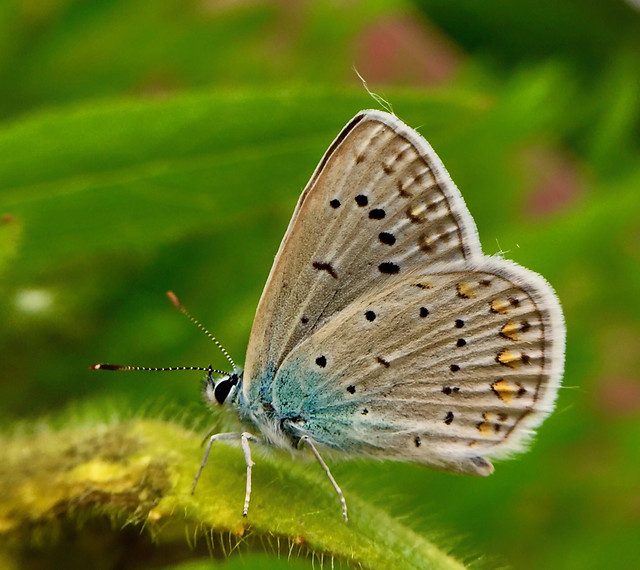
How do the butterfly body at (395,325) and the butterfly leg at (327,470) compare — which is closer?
the butterfly leg at (327,470)

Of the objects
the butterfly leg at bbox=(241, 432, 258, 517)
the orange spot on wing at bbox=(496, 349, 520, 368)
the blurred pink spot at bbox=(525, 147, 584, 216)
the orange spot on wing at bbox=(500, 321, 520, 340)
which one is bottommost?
the orange spot on wing at bbox=(496, 349, 520, 368)

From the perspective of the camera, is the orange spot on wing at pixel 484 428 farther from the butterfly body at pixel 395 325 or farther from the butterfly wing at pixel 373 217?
the butterfly wing at pixel 373 217

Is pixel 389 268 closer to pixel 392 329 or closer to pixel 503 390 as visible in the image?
pixel 392 329

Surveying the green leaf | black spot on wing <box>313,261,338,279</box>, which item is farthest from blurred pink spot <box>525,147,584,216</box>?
the green leaf

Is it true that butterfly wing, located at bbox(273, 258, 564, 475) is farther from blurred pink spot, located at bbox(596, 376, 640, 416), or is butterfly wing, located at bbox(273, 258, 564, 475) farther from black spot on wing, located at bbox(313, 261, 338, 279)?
blurred pink spot, located at bbox(596, 376, 640, 416)

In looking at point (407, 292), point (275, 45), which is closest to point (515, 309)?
point (407, 292)

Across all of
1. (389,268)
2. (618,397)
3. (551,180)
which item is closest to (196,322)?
(389,268)

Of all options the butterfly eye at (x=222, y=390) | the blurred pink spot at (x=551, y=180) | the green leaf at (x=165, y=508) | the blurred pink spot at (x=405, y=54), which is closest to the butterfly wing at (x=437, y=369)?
the butterfly eye at (x=222, y=390)
